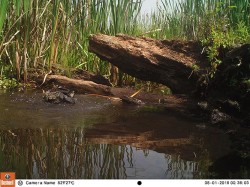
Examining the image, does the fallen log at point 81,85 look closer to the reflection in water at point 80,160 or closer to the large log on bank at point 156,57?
the large log on bank at point 156,57

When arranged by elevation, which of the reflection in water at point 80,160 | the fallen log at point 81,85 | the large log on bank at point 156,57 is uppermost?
the large log on bank at point 156,57

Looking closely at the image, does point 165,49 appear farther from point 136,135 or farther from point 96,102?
point 136,135

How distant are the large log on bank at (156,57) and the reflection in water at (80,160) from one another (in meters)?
2.12

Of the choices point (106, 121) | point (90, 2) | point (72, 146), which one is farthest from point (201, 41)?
point (72, 146)

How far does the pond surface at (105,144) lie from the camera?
1.80m

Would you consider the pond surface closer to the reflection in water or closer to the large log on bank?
the reflection in water

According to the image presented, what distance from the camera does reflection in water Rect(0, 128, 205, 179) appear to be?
5.76 feet

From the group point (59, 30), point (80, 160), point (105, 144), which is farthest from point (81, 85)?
point (80, 160)

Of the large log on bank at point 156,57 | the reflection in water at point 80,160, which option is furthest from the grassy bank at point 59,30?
the reflection in water at point 80,160

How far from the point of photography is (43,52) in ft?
17.0

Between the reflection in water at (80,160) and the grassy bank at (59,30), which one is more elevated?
the grassy bank at (59,30)

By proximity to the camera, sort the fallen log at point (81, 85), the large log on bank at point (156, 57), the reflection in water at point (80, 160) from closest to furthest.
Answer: the reflection in water at point (80, 160) < the large log on bank at point (156, 57) < the fallen log at point (81, 85)

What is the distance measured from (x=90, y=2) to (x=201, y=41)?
2.28m

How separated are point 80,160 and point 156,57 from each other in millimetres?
2588
